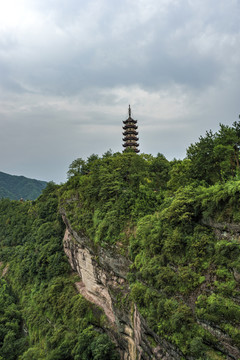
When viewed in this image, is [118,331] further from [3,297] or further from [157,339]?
[3,297]

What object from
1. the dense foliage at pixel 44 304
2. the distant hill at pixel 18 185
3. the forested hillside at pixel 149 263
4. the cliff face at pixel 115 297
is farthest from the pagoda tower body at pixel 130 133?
the distant hill at pixel 18 185

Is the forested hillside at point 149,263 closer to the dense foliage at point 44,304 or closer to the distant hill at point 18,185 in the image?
the dense foliage at point 44,304

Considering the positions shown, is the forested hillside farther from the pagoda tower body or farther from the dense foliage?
the pagoda tower body

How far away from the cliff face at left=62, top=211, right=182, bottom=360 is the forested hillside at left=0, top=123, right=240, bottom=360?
177mm

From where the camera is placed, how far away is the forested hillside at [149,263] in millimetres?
9945

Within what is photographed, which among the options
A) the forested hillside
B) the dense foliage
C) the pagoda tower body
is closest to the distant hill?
the dense foliage

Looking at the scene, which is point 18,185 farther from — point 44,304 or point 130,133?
point 44,304

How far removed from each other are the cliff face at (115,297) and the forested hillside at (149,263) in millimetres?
177

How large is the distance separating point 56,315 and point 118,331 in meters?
8.78

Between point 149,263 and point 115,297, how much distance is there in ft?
19.7

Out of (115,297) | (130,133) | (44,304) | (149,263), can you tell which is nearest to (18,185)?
(130,133)

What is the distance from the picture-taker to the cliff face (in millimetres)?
11742

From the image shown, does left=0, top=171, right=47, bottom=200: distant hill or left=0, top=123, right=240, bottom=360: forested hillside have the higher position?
left=0, top=171, right=47, bottom=200: distant hill

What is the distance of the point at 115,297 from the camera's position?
1673 cm
